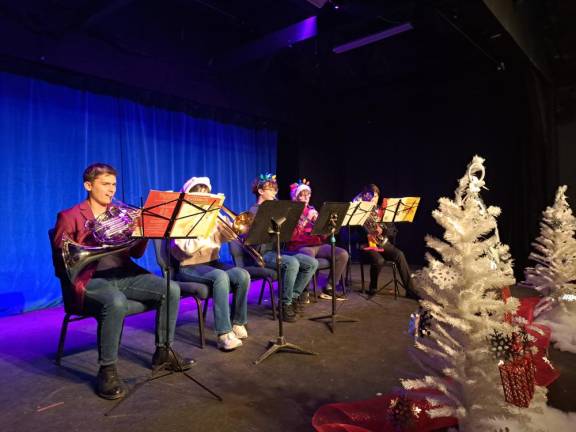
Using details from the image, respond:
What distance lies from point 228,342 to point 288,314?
1080mm

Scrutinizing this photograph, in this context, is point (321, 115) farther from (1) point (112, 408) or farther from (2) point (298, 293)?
(1) point (112, 408)

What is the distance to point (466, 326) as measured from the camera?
1892mm

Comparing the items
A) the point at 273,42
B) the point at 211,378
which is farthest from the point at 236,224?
the point at 273,42

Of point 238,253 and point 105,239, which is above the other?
point 105,239

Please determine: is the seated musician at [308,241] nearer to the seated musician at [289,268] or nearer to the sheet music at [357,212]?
the seated musician at [289,268]

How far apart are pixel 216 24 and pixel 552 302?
6.28 m

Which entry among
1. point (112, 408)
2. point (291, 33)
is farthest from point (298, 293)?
point (291, 33)

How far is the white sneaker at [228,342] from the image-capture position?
3555mm

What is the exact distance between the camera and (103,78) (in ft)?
17.8

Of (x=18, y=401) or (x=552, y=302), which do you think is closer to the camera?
(x=18, y=401)

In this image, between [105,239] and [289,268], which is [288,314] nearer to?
[289,268]

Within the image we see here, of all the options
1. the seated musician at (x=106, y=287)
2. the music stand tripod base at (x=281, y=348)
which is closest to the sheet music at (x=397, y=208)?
the music stand tripod base at (x=281, y=348)

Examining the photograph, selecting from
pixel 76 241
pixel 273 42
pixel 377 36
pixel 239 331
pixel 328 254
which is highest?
pixel 377 36

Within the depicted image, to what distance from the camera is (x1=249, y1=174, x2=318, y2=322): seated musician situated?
4582mm
